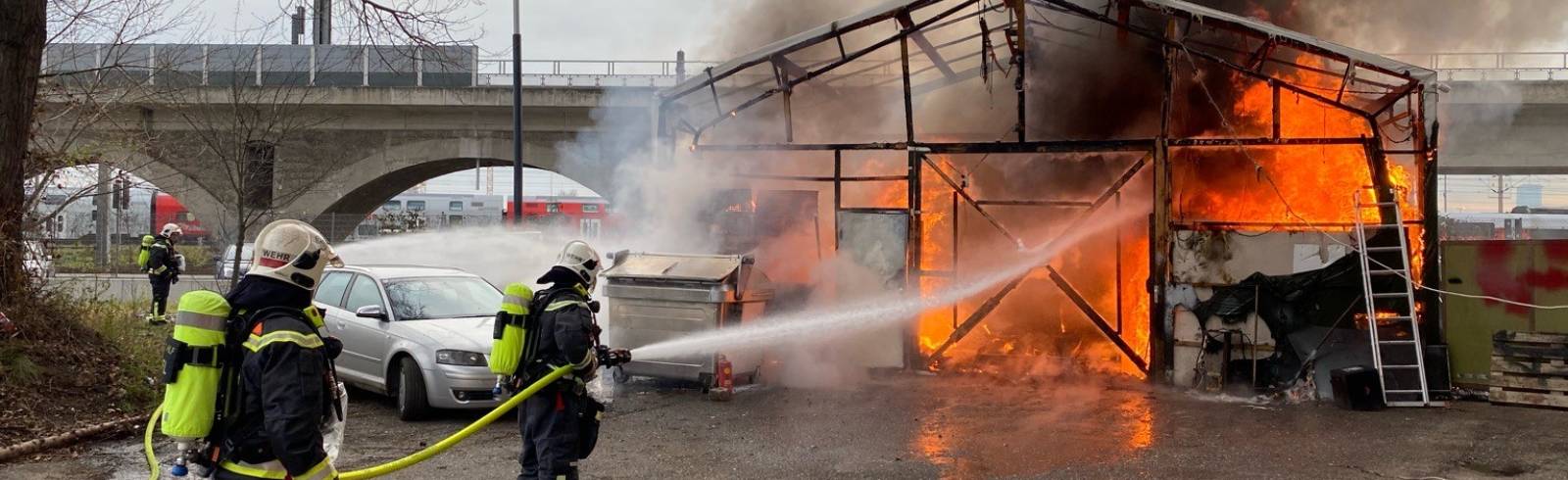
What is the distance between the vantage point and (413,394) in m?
8.59

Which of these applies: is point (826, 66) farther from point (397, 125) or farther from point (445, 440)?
point (397, 125)

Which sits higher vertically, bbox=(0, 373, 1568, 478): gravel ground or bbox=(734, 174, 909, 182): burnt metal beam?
bbox=(734, 174, 909, 182): burnt metal beam

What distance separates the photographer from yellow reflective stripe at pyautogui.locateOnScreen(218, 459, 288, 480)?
359 cm

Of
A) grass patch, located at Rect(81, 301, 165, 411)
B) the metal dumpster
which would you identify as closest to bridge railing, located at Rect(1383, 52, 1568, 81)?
the metal dumpster

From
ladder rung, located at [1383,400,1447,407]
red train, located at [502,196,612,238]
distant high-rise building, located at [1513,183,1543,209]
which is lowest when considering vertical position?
ladder rung, located at [1383,400,1447,407]

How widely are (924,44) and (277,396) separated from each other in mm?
9740

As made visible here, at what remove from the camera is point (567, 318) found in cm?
535

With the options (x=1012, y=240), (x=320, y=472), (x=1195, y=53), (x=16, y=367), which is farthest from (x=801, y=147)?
(x=320, y=472)

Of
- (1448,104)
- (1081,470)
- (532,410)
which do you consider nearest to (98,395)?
(532,410)

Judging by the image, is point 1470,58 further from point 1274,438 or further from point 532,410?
point 532,410

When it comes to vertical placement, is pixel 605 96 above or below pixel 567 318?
above

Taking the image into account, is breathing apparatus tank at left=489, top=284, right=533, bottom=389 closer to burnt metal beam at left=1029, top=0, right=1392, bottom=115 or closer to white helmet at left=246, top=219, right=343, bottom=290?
white helmet at left=246, top=219, right=343, bottom=290

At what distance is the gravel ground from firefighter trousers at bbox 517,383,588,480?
5.23ft

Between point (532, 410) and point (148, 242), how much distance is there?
11698 millimetres
